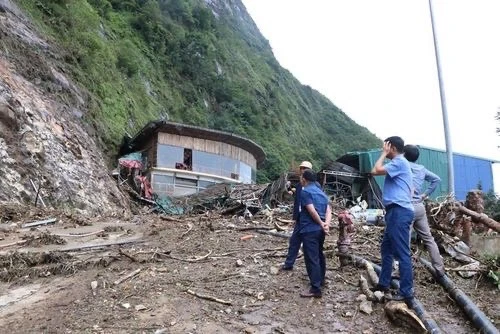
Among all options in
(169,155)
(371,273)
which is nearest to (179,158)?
(169,155)

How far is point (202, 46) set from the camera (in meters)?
43.7

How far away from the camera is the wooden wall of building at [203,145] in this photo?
24.9m

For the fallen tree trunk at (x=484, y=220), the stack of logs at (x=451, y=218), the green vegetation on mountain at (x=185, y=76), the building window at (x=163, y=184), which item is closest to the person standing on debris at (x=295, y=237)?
the stack of logs at (x=451, y=218)

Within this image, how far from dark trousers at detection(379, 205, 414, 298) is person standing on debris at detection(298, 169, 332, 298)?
806 mm

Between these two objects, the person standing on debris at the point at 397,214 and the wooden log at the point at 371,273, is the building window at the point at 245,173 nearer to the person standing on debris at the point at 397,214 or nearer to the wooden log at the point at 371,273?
the wooden log at the point at 371,273

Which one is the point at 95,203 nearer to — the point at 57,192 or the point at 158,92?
the point at 57,192

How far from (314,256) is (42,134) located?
42.9ft

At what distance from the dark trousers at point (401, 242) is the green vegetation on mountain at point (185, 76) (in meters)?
18.9

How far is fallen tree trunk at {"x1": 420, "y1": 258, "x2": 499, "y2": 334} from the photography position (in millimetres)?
4368

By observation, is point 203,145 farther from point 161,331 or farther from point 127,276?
point 161,331

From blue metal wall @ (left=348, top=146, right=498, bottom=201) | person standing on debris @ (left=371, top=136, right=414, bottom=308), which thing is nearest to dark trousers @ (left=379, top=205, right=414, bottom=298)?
person standing on debris @ (left=371, top=136, right=414, bottom=308)

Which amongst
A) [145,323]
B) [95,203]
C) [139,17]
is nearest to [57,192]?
[95,203]

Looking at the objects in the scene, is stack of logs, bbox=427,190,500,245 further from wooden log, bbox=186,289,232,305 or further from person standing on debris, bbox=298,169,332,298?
wooden log, bbox=186,289,232,305

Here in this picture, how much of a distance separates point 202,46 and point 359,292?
40781mm
